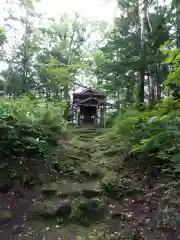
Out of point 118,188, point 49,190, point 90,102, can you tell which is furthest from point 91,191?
point 90,102

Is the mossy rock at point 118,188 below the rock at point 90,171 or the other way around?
below

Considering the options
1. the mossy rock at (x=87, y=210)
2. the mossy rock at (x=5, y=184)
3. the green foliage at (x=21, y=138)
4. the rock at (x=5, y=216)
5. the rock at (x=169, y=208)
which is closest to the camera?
the rock at (x=169, y=208)

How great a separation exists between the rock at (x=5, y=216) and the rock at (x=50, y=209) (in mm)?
336

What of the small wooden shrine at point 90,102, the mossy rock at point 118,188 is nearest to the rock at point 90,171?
the mossy rock at point 118,188

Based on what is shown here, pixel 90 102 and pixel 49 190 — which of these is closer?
pixel 49 190

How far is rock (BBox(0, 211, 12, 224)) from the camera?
357 centimetres

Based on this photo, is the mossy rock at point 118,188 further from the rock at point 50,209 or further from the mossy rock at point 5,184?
the mossy rock at point 5,184

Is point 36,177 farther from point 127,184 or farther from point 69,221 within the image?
point 127,184

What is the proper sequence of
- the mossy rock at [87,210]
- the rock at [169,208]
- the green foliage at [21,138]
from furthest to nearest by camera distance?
the green foliage at [21,138] < the mossy rock at [87,210] < the rock at [169,208]

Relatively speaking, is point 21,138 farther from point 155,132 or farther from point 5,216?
point 155,132

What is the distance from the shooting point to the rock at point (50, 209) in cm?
379

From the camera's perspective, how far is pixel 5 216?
3.64m

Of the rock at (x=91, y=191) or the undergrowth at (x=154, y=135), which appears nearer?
the undergrowth at (x=154, y=135)

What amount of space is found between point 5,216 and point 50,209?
0.73 metres
